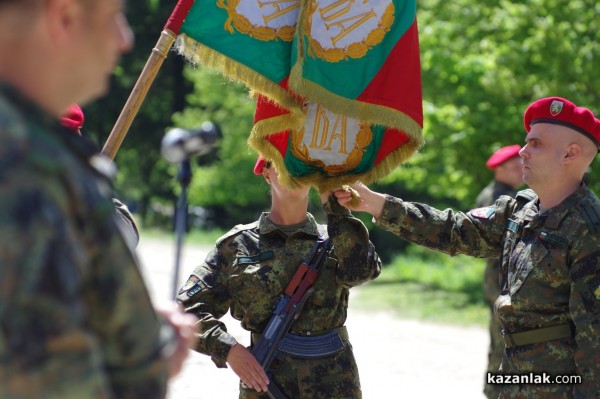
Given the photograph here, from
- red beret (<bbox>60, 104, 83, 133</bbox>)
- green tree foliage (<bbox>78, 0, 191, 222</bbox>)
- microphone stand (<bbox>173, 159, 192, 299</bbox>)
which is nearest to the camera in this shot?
microphone stand (<bbox>173, 159, 192, 299</bbox>)

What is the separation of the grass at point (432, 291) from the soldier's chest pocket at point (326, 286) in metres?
9.05

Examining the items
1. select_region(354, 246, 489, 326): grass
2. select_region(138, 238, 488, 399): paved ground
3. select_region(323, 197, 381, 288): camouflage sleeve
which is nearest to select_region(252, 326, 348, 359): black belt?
select_region(323, 197, 381, 288): camouflage sleeve

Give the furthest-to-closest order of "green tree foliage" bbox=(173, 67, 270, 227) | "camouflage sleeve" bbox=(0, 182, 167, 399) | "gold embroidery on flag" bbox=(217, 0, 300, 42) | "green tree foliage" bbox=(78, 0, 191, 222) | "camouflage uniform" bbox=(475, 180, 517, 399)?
1. "green tree foliage" bbox=(78, 0, 191, 222)
2. "green tree foliage" bbox=(173, 67, 270, 227)
3. "camouflage uniform" bbox=(475, 180, 517, 399)
4. "gold embroidery on flag" bbox=(217, 0, 300, 42)
5. "camouflage sleeve" bbox=(0, 182, 167, 399)

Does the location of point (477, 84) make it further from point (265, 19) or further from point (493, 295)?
point (265, 19)

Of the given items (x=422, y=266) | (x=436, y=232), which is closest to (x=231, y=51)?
(x=436, y=232)

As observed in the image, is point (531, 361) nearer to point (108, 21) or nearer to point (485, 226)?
point (485, 226)

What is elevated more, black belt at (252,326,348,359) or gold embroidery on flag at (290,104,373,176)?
gold embroidery on flag at (290,104,373,176)

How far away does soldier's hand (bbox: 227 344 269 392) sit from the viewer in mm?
3977

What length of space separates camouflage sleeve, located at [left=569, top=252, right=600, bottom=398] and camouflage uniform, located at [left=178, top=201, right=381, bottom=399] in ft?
3.01

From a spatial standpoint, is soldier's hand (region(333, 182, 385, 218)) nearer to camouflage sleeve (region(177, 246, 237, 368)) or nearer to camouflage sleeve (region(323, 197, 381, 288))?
camouflage sleeve (region(323, 197, 381, 288))

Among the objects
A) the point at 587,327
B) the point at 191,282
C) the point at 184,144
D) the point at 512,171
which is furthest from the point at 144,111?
the point at 184,144

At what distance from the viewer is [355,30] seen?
3.90m

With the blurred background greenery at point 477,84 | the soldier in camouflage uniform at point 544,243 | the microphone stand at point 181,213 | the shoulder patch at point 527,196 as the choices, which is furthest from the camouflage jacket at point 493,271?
the microphone stand at point 181,213

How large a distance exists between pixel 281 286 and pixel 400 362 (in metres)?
6.27
